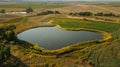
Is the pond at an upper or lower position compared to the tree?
lower

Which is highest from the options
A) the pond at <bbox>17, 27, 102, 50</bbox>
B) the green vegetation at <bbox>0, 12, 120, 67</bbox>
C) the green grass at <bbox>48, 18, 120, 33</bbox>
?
the green vegetation at <bbox>0, 12, 120, 67</bbox>

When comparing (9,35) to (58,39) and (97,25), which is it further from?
(97,25)

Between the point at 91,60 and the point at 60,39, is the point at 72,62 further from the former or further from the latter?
the point at 60,39

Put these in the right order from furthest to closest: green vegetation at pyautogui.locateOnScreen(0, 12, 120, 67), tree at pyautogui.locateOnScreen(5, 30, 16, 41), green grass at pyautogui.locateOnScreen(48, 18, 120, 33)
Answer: green grass at pyautogui.locateOnScreen(48, 18, 120, 33) → tree at pyautogui.locateOnScreen(5, 30, 16, 41) → green vegetation at pyautogui.locateOnScreen(0, 12, 120, 67)

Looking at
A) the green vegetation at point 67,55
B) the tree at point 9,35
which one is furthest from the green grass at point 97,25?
the tree at point 9,35

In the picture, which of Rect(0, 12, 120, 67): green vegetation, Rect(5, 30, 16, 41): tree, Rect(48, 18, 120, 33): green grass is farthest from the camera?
Rect(48, 18, 120, 33): green grass

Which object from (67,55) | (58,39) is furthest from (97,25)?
(67,55)

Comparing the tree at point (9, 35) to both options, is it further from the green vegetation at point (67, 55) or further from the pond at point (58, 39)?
the pond at point (58, 39)

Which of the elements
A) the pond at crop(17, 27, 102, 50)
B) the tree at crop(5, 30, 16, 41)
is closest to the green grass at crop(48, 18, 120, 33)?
the pond at crop(17, 27, 102, 50)

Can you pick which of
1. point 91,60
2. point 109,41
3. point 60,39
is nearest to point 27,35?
point 60,39

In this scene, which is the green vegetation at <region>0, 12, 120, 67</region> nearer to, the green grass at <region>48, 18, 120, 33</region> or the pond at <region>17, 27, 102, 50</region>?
the pond at <region>17, 27, 102, 50</region>

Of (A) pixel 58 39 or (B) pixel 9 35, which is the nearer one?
(B) pixel 9 35
